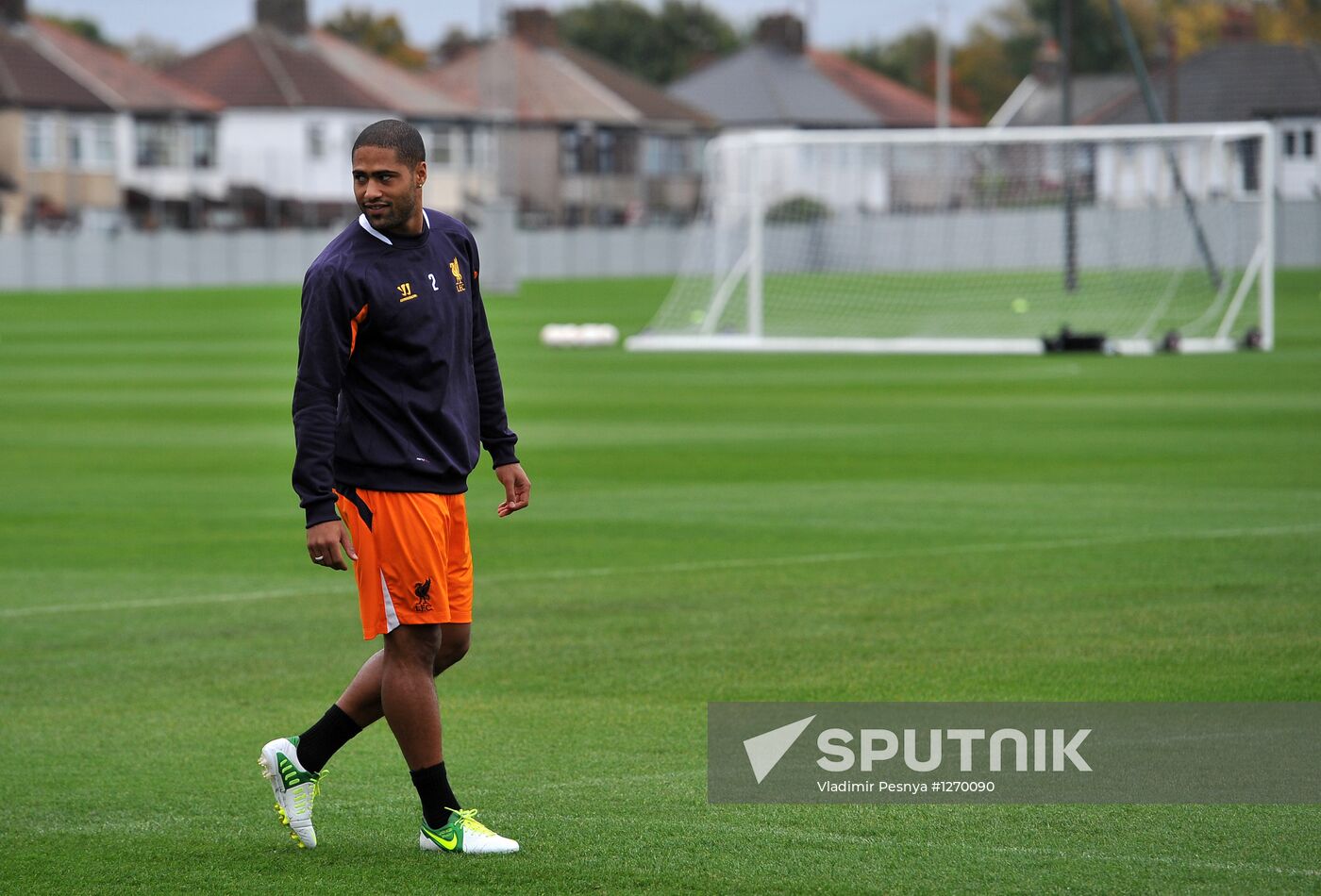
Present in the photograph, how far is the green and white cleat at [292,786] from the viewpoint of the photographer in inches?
234

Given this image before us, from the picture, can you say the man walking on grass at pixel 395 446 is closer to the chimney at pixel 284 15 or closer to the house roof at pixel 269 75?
the house roof at pixel 269 75

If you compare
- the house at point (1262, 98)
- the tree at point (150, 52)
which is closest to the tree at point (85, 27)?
the tree at point (150, 52)

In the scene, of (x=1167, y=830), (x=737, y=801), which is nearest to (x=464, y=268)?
(x=737, y=801)

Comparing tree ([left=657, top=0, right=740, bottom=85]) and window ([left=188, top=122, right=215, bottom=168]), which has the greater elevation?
tree ([left=657, top=0, right=740, bottom=85])

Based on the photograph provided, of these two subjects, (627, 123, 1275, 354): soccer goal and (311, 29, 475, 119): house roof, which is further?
(311, 29, 475, 119): house roof

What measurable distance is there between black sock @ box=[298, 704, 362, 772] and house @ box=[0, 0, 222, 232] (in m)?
67.8

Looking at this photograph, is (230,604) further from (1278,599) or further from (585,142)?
(585,142)

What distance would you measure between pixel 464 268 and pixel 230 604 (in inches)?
201

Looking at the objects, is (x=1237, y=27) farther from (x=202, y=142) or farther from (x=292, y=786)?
(x=292, y=786)

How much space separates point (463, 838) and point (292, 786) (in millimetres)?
549

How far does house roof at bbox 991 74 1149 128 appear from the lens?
9525 centimetres

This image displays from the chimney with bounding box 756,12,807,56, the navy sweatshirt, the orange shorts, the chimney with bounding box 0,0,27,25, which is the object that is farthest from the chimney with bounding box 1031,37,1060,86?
the orange shorts

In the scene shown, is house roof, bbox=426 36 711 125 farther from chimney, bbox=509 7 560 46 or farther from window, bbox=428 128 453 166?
window, bbox=428 128 453 166

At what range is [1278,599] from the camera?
10.1m
